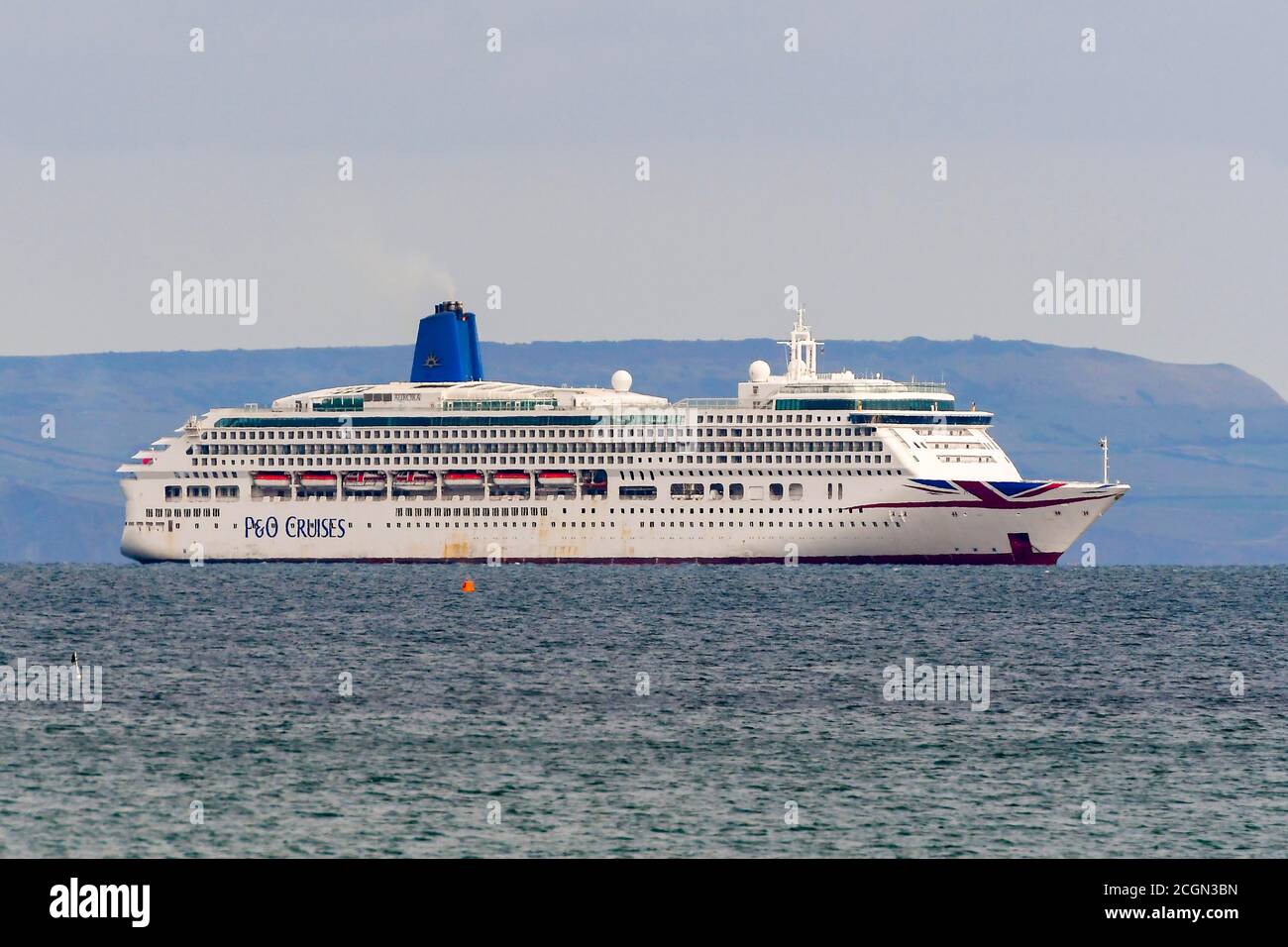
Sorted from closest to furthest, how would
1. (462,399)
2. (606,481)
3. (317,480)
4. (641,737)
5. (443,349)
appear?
(641,737), (606,481), (317,480), (462,399), (443,349)

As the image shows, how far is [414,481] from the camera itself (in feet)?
412

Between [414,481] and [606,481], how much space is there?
11.0 metres

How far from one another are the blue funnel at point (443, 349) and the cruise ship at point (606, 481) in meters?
4.04

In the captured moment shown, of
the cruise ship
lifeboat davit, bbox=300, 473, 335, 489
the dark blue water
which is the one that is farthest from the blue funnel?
the dark blue water

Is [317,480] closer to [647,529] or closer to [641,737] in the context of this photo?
[647,529]

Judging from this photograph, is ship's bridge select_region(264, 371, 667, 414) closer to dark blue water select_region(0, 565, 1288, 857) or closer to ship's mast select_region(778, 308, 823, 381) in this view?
ship's mast select_region(778, 308, 823, 381)

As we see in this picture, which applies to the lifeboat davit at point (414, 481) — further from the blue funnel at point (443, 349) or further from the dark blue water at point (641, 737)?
the dark blue water at point (641, 737)

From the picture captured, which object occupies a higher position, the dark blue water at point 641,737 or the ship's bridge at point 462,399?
→ the ship's bridge at point 462,399

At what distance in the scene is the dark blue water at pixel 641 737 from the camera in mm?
35438

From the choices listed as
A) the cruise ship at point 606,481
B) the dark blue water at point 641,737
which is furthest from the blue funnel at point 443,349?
the dark blue water at point 641,737

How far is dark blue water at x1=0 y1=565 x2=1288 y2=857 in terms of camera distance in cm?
3544

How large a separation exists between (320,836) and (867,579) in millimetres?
75368

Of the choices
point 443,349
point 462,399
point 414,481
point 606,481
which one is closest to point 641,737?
point 606,481
